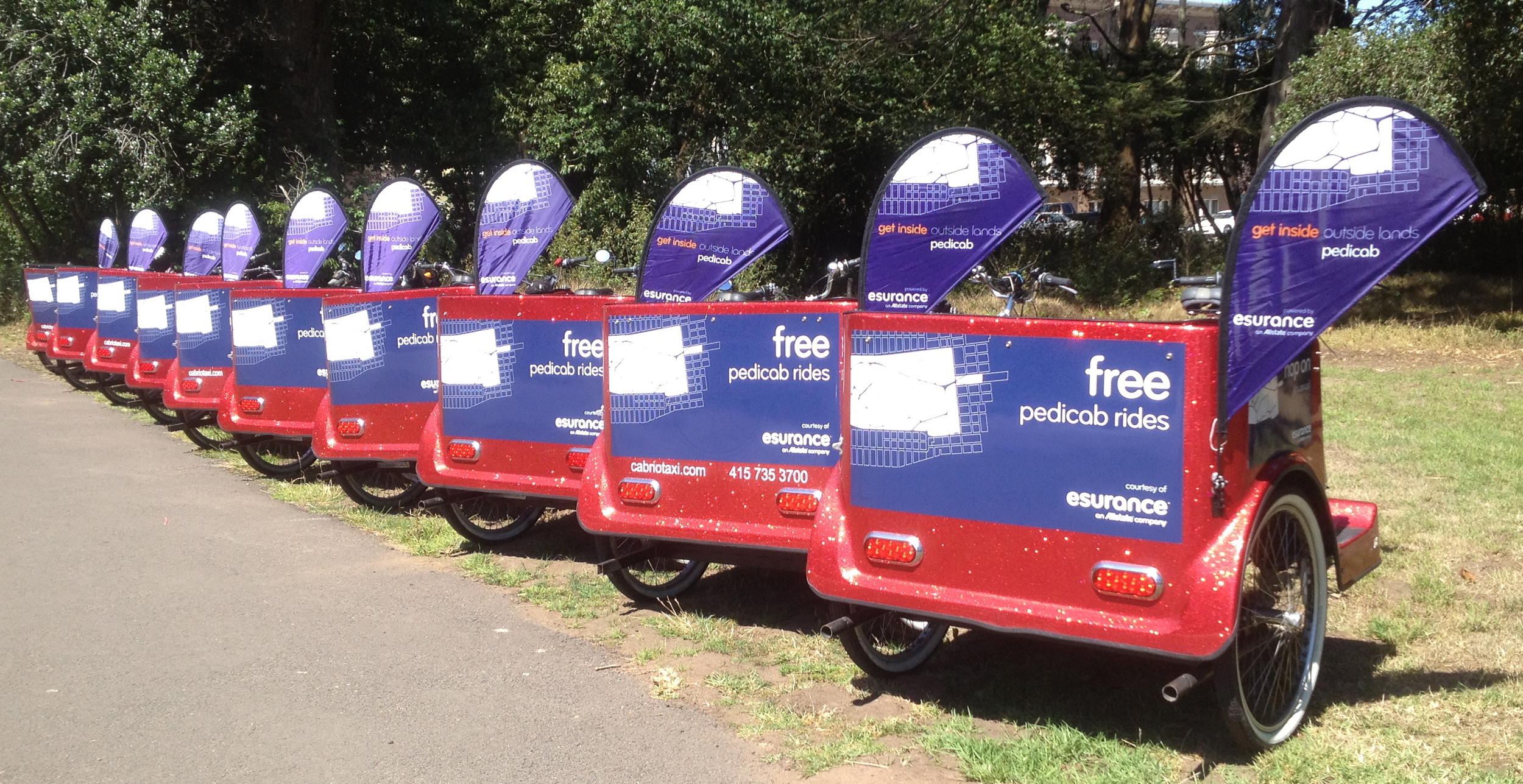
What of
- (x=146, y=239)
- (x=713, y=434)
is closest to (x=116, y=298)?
(x=146, y=239)

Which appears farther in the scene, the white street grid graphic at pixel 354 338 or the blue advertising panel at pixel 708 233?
the white street grid graphic at pixel 354 338

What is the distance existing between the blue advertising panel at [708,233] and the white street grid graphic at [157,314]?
281 inches

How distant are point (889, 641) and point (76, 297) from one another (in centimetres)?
1360

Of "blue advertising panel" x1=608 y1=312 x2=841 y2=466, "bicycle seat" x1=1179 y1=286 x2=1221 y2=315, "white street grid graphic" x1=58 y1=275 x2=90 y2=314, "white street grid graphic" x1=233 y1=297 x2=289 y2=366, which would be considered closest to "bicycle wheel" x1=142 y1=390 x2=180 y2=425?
"white street grid graphic" x1=58 y1=275 x2=90 y2=314

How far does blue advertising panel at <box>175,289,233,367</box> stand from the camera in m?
10.5

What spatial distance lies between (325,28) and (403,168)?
11.3ft

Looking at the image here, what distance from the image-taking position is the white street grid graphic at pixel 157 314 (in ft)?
39.3

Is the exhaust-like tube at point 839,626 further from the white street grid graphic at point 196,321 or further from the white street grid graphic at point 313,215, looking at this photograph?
the white street grid graphic at point 196,321

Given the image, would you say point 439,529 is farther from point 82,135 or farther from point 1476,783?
point 82,135

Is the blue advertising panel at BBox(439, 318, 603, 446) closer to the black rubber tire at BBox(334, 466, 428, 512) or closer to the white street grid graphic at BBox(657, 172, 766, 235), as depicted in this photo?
the white street grid graphic at BBox(657, 172, 766, 235)

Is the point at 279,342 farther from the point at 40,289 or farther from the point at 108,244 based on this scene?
the point at 108,244

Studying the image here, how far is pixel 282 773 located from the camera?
4.38m

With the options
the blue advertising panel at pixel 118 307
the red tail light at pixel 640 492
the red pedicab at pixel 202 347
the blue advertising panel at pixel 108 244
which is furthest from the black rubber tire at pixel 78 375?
the red tail light at pixel 640 492

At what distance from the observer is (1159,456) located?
4.01 metres
